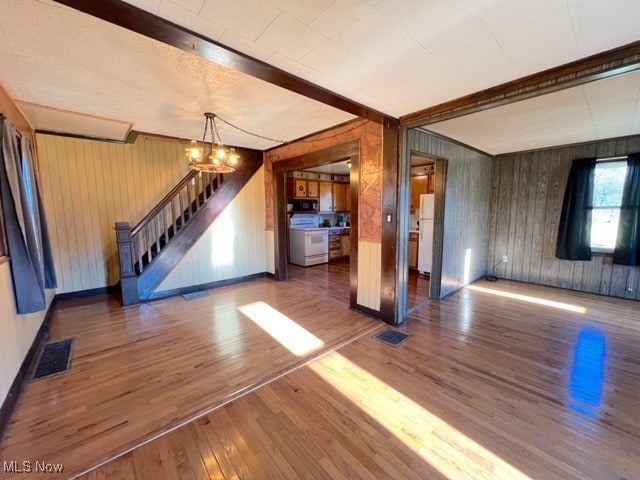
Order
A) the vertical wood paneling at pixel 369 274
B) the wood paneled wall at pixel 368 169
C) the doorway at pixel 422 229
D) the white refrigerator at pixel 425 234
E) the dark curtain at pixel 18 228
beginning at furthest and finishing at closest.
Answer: the white refrigerator at pixel 425 234
the doorway at pixel 422 229
the vertical wood paneling at pixel 369 274
the wood paneled wall at pixel 368 169
the dark curtain at pixel 18 228

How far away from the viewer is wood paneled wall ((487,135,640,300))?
4.03m

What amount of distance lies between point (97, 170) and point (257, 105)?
3.10 metres

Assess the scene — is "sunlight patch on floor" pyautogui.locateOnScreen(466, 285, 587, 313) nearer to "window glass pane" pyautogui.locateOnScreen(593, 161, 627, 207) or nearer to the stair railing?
"window glass pane" pyautogui.locateOnScreen(593, 161, 627, 207)

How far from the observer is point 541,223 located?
15.3 feet

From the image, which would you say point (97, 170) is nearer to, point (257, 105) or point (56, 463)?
point (257, 105)

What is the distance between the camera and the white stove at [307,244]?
6.25 m

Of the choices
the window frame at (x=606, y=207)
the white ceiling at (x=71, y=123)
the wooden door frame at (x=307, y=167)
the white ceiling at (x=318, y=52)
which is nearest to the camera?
the white ceiling at (x=318, y=52)

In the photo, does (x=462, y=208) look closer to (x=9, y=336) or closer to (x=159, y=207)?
(x=159, y=207)

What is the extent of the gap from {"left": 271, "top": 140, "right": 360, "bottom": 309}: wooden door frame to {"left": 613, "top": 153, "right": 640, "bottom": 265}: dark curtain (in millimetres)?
3923

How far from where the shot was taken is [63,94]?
2523 mm

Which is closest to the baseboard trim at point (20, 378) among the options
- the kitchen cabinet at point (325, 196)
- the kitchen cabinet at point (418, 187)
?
the kitchen cabinet at point (325, 196)

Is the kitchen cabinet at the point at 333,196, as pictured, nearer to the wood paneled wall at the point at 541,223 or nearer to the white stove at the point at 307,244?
the white stove at the point at 307,244

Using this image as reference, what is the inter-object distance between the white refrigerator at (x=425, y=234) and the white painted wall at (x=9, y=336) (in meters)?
5.27

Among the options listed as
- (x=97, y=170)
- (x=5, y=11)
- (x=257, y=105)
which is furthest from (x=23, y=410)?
Answer: (x=97, y=170)
